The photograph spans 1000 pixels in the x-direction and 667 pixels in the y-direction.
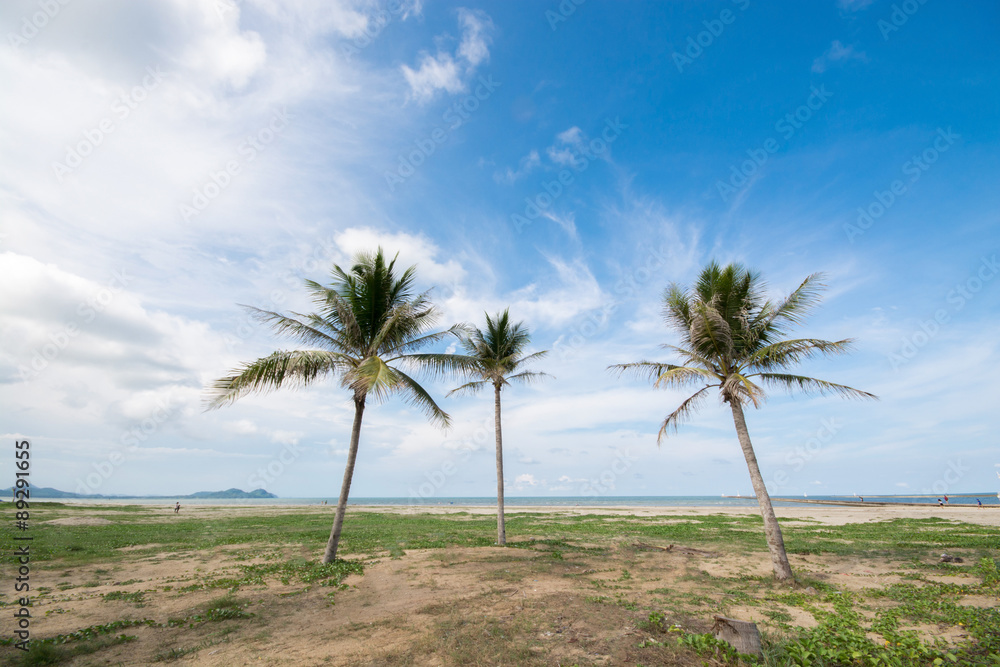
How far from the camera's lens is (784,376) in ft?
42.3

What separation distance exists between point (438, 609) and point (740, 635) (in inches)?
225

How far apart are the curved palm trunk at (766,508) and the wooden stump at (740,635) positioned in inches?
223

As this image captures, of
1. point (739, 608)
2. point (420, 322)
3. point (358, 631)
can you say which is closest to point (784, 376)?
point (739, 608)

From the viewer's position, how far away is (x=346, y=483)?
44.9ft

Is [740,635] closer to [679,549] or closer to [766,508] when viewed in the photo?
[766,508]

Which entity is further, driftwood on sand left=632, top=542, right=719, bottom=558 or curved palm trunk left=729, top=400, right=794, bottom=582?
driftwood on sand left=632, top=542, right=719, bottom=558

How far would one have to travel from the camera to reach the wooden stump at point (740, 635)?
19.4ft

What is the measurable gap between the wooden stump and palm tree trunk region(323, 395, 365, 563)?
35.7ft

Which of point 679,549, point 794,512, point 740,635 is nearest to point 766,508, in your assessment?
point 679,549

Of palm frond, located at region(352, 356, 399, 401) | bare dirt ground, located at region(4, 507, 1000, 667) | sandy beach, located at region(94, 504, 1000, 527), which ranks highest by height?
palm frond, located at region(352, 356, 399, 401)

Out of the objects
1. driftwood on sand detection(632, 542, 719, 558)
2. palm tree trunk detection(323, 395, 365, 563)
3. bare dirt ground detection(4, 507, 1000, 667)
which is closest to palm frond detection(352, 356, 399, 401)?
palm tree trunk detection(323, 395, 365, 563)

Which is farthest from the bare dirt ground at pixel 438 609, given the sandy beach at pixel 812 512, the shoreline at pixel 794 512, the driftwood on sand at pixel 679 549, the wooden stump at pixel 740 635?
the shoreline at pixel 794 512

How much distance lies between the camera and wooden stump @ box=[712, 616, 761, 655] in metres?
5.90

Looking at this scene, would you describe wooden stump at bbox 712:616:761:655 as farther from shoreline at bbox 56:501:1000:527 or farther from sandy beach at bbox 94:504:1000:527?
shoreline at bbox 56:501:1000:527
